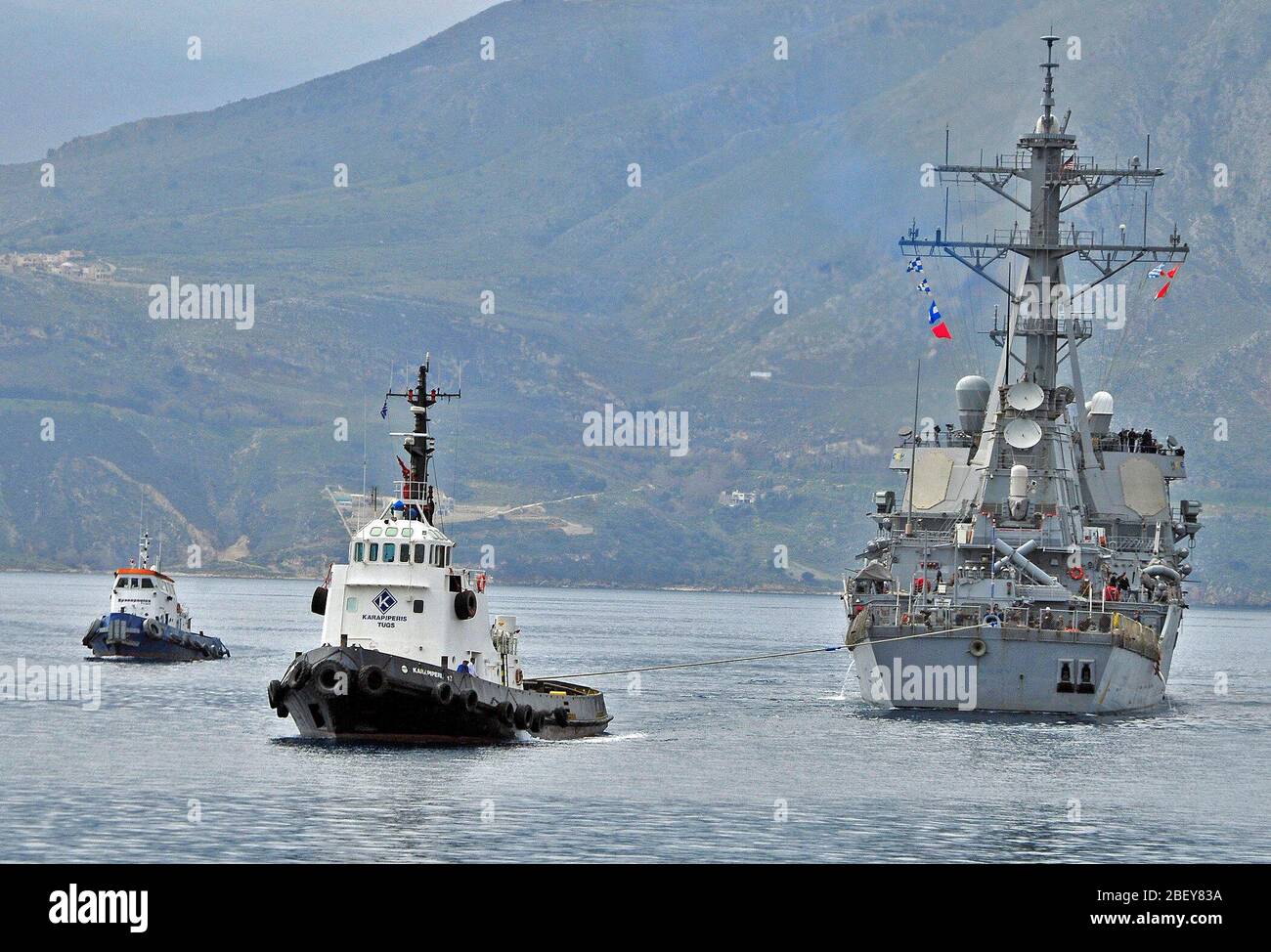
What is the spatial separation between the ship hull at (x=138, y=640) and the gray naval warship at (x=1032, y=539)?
34.6m

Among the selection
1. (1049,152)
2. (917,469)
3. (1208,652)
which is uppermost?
(1049,152)

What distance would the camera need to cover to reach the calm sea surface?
41000 millimetres

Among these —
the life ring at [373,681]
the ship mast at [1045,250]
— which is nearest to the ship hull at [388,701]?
the life ring at [373,681]

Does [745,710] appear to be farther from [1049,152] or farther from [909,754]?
[1049,152]

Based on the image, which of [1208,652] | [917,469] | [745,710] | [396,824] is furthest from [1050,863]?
[1208,652]

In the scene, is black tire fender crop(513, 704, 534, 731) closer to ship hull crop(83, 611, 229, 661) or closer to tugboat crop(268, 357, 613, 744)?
tugboat crop(268, 357, 613, 744)

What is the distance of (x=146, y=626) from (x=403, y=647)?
164 ft

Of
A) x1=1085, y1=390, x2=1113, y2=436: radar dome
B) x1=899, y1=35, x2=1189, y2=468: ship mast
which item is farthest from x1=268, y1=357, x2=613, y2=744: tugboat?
x1=1085, y1=390, x2=1113, y2=436: radar dome

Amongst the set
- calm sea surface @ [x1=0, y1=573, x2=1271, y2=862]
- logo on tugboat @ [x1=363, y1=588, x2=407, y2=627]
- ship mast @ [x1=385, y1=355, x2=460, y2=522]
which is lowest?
calm sea surface @ [x1=0, y1=573, x2=1271, y2=862]

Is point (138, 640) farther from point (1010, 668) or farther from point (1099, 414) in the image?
point (1010, 668)

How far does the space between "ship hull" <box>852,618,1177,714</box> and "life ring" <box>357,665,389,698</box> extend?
19.8 m

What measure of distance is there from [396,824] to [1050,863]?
40.9 ft
